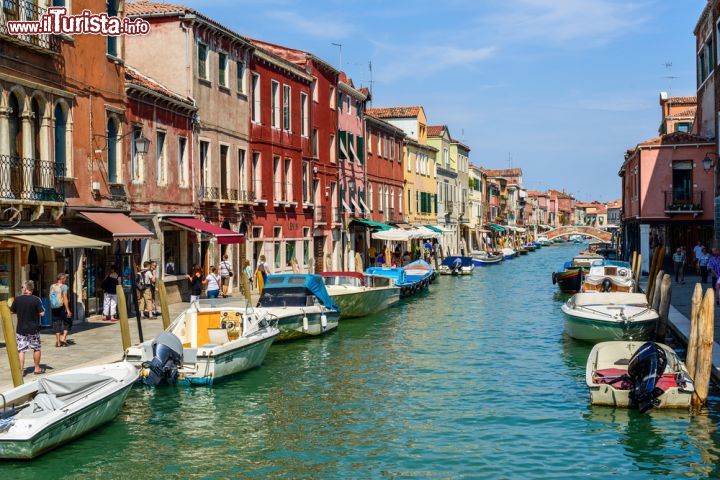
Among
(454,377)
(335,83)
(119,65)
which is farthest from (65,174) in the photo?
(335,83)

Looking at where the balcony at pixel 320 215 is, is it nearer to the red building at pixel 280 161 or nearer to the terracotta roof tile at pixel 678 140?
the red building at pixel 280 161

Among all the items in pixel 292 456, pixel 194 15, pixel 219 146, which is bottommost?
pixel 292 456

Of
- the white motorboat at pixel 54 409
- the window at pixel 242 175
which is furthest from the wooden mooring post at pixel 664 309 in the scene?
the window at pixel 242 175

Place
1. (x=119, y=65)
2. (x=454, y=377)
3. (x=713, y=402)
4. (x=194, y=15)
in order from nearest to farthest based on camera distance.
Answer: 1. (x=713, y=402)
2. (x=454, y=377)
3. (x=119, y=65)
4. (x=194, y=15)

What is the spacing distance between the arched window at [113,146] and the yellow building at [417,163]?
38.1 meters

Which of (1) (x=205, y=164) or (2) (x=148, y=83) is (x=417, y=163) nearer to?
(1) (x=205, y=164)

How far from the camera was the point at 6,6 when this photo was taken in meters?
18.8

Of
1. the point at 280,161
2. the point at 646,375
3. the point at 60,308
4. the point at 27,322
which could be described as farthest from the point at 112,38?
the point at 646,375

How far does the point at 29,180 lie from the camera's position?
1967cm

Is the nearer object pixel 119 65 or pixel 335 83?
→ pixel 119 65

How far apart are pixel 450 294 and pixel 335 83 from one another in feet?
42.3

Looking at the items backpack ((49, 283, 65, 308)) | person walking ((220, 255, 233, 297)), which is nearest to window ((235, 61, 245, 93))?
person walking ((220, 255, 233, 297))

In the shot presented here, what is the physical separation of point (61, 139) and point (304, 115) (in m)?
19.7

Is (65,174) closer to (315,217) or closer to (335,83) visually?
(315,217)
